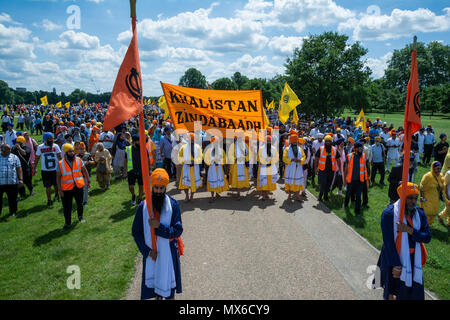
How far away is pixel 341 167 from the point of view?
981 cm

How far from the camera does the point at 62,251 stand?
6238 millimetres

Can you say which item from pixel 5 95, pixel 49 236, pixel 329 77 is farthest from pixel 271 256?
pixel 5 95

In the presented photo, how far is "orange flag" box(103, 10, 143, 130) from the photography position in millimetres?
3262

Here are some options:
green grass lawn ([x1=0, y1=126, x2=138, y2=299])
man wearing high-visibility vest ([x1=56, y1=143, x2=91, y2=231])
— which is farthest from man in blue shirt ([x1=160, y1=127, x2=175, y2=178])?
man wearing high-visibility vest ([x1=56, y1=143, x2=91, y2=231])

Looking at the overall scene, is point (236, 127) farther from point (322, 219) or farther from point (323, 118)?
point (323, 118)

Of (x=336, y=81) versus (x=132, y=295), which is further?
(x=336, y=81)

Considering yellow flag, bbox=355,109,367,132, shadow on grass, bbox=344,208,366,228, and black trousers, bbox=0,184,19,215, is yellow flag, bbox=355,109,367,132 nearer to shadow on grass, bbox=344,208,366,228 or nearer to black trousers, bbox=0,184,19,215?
shadow on grass, bbox=344,208,366,228

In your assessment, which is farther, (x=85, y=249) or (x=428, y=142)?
(x=428, y=142)

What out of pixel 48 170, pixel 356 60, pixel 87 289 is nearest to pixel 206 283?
pixel 87 289

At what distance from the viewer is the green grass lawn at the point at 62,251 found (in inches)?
194

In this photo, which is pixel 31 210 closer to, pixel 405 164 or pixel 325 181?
pixel 325 181

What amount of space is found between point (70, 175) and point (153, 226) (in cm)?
460
